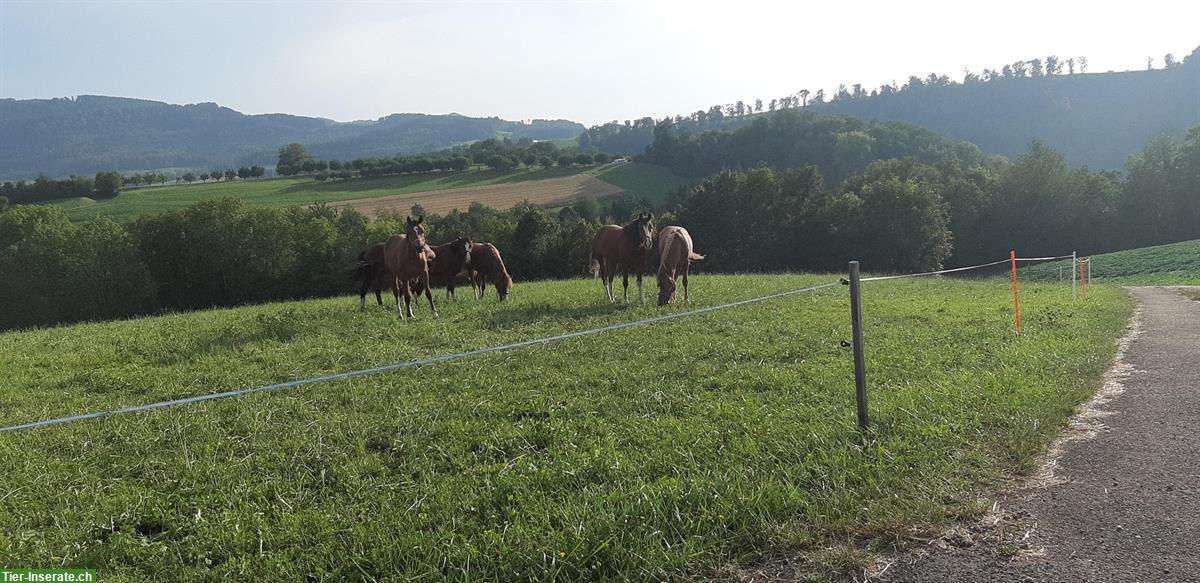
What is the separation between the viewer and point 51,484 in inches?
210

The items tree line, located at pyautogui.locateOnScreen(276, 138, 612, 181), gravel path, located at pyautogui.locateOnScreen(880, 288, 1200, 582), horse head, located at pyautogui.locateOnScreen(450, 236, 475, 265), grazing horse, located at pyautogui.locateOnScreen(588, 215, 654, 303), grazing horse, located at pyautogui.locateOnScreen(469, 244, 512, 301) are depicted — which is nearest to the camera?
gravel path, located at pyautogui.locateOnScreen(880, 288, 1200, 582)

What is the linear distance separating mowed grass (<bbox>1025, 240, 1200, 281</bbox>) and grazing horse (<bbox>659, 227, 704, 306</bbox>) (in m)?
22.9

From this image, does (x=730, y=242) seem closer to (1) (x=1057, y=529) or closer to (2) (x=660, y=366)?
(2) (x=660, y=366)

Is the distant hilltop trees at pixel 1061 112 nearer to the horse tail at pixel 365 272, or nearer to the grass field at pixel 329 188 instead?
the grass field at pixel 329 188

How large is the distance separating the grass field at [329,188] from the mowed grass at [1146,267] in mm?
58566

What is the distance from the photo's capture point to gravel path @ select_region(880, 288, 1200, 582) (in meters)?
3.64

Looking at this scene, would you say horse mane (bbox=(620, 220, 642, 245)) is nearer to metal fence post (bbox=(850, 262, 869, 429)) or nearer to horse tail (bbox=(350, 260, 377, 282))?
horse tail (bbox=(350, 260, 377, 282))

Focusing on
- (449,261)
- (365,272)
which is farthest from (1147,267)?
(365,272)

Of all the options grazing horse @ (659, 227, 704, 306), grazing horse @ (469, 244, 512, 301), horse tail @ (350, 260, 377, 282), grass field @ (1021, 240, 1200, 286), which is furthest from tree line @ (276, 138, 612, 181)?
grazing horse @ (659, 227, 704, 306)

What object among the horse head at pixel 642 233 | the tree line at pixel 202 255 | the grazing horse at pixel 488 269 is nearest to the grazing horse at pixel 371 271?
the grazing horse at pixel 488 269

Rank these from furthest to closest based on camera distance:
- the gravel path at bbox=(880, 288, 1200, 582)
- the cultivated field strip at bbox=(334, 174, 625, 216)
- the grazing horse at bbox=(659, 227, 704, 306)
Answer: the cultivated field strip at bbox=(334, 174, 625, 216) < the grazing horse at bbox=(659, 227, 704, 306) < the gravel path at bbox=(880, 288, 1200, 582)

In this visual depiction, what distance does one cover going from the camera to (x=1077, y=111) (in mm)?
167750

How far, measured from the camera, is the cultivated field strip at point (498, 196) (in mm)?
76438

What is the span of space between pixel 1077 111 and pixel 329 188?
182 meters
